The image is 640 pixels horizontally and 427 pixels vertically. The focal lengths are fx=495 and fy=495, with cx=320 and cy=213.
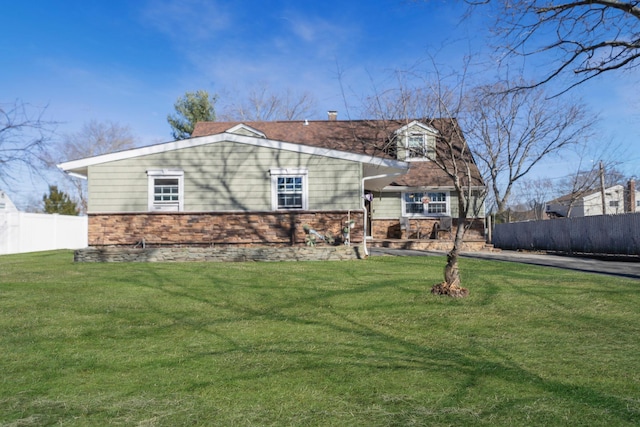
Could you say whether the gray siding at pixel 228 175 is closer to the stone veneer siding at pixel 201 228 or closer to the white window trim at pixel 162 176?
the white window trim at pixel 162 176

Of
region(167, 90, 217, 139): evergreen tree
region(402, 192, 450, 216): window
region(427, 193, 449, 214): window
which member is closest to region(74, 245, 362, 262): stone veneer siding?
region(402, 192, 450, 216): window

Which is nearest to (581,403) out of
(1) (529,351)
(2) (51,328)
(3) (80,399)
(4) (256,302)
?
(1) (529,351)

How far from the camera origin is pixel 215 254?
12391 millimetres

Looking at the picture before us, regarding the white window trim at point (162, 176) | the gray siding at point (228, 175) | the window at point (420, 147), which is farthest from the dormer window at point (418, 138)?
the white window trim at point (162, 176)

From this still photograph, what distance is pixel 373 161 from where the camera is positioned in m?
13.8

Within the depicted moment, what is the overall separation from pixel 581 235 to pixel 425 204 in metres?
6.06

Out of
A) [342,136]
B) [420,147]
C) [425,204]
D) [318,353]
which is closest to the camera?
[318,353]

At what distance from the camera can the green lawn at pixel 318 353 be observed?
11.1ft

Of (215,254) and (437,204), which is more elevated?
(437,204)

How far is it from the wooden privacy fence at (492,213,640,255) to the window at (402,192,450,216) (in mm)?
4622

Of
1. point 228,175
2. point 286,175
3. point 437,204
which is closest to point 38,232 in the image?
point 228,175

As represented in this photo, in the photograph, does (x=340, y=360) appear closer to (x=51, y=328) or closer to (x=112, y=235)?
(x=51, y=328)

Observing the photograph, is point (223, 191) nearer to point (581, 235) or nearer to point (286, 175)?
point (286, 175)

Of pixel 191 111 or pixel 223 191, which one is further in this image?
pixel 191 111
